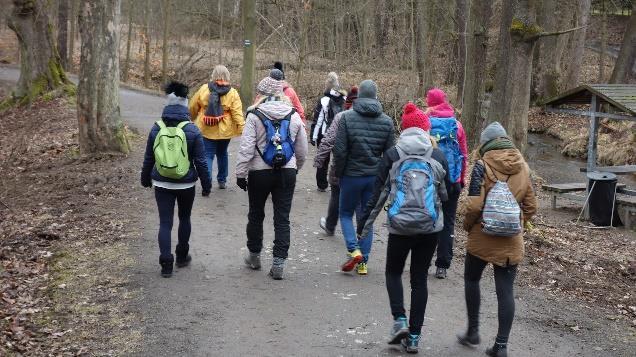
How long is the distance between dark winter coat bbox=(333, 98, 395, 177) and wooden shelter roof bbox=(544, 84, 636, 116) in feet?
26.9

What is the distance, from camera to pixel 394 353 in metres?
5.75

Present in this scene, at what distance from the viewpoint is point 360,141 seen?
23.6ft

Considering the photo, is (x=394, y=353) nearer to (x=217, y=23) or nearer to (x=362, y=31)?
(x=362, y=31)

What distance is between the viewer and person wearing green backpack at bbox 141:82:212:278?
703cm

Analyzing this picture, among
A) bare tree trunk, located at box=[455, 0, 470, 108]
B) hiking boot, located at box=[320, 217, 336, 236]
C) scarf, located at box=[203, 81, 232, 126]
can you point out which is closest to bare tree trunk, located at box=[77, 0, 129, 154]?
scarf, located at box=[203, 81, 232, 126]

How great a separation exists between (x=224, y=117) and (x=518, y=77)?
6.88 metres

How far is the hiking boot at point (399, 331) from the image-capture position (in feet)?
18.6

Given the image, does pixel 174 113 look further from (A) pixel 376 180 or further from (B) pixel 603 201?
(B) pixel 603 201

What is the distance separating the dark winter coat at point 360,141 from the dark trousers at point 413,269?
5.60 ft

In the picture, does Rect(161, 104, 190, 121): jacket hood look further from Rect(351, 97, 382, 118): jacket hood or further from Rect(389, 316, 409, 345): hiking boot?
Rect(389, 316, 409, 345): hiking boot

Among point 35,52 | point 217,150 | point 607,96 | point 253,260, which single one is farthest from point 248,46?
point 253,260

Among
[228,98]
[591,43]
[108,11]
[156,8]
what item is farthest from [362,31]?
[591,43]

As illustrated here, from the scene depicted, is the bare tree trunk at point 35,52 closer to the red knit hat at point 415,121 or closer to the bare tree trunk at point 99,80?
the bare tree trunk at point 99,80

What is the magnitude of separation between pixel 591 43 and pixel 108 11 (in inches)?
1530
